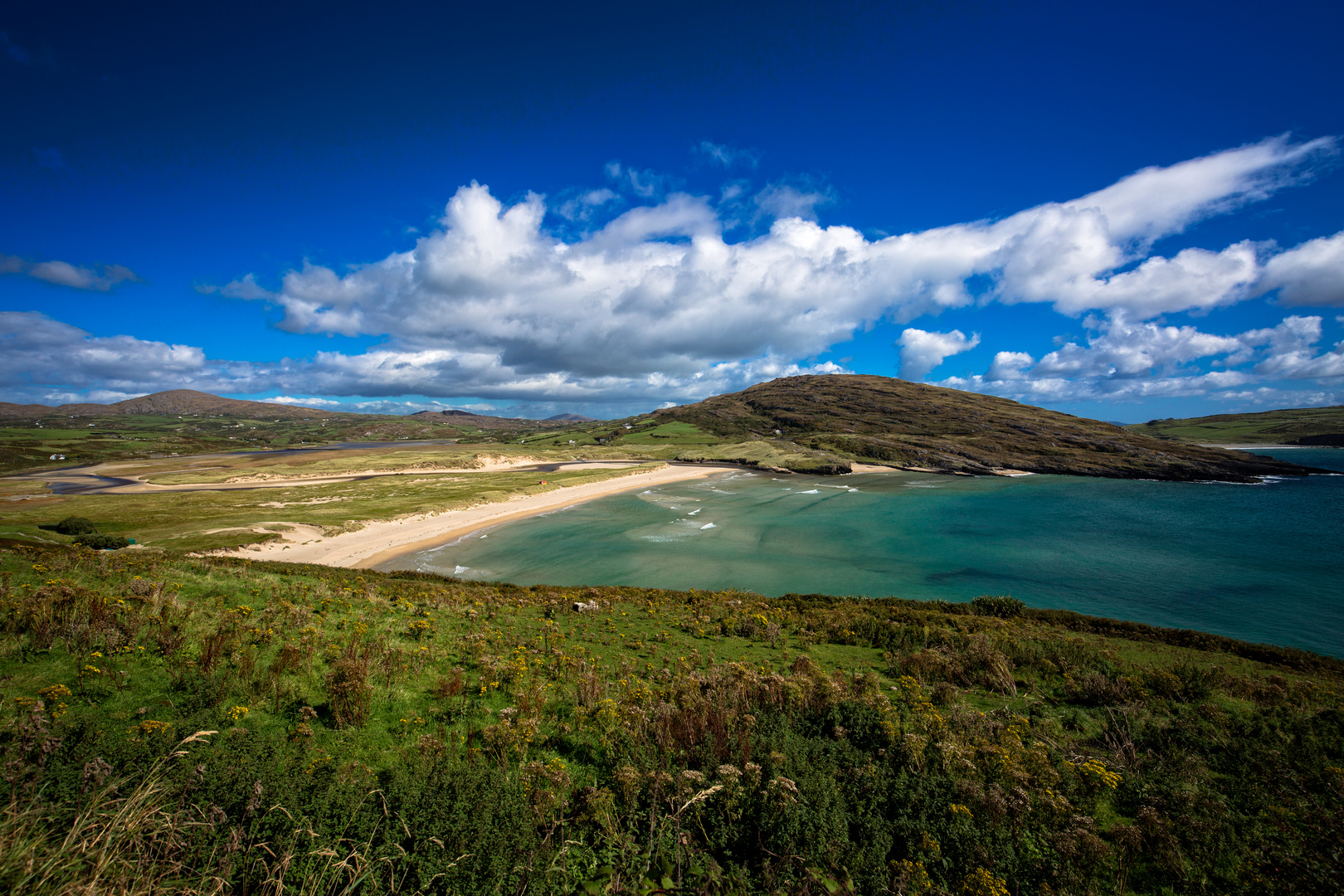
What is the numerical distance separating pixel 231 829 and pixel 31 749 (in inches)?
92.6

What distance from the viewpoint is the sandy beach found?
30.7 metres

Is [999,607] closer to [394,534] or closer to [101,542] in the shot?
[394,534]

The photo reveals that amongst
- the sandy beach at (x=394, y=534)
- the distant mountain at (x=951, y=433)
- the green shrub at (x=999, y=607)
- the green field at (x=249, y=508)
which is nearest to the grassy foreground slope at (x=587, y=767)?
the green shrub at (x=999, y=607)

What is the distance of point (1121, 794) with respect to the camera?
6395mm

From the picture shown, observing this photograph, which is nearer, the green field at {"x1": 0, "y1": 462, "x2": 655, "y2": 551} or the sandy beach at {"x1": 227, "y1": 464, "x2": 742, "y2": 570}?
the sandy beach at {"x1": 227, "y1": 464, "x2": 742, "y2": 570}

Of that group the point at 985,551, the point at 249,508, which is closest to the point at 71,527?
the point at 249,508

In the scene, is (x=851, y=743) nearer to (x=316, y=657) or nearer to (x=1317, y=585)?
(x=316, y=657)

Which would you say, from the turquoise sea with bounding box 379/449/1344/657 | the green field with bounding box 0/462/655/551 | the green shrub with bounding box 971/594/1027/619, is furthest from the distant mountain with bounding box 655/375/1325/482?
the green shrub with bounding box 971/594/1027/619

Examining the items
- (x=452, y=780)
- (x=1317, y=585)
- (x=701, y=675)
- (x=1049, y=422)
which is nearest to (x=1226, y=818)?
(x=701, y=675)

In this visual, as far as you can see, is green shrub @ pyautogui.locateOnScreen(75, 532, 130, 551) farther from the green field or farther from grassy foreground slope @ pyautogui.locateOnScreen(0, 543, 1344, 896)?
grassy foreground slope @ pyautogui.locateOnScreen(0, 543, 1344, 896)

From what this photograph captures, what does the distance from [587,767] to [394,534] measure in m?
38.5

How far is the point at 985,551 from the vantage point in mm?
34562

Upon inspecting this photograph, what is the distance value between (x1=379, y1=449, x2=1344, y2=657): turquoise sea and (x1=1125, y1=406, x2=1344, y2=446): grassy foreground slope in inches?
5074

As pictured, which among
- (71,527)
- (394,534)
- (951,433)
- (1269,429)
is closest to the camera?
(71,527)
